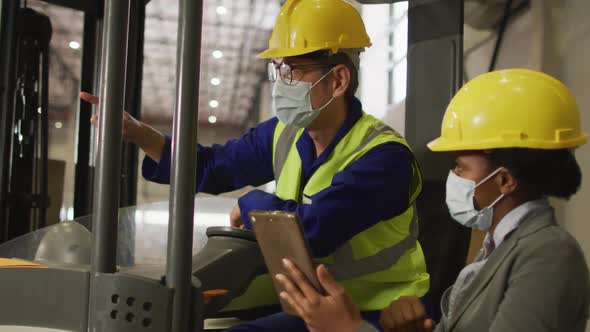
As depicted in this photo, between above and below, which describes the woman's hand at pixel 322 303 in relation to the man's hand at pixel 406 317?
above

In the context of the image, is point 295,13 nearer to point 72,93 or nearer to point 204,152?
point 204,152

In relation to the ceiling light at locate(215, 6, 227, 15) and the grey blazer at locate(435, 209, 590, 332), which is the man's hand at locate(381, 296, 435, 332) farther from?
the ceiling light at locate(215, 6, 227, 15)

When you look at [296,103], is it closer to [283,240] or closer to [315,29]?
[315,29]

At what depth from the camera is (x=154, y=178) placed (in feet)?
6.21

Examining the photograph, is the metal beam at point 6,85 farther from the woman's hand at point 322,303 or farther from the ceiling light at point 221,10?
the ceiling light at point 221,10

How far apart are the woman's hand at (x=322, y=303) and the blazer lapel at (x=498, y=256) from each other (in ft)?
0.72

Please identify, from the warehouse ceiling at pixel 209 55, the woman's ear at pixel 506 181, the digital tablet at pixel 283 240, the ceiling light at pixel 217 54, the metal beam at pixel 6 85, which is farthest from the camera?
the ceiling light at pixel 217 54

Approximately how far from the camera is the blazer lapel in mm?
1121

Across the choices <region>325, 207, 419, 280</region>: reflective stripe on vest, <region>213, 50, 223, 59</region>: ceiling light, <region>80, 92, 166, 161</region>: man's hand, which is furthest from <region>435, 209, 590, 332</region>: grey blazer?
<region>213, 50, 223, 59</region>: ceiling light

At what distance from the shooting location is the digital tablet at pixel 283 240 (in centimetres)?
106

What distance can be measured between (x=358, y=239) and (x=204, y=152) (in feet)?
2.05

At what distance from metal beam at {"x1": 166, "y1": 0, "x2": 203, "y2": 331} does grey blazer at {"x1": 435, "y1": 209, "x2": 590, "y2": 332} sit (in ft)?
1.67

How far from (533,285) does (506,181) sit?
239 millimetres

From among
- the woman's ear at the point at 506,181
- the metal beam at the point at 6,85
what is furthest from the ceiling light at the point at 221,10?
the woman's ear at the point at 506,181
